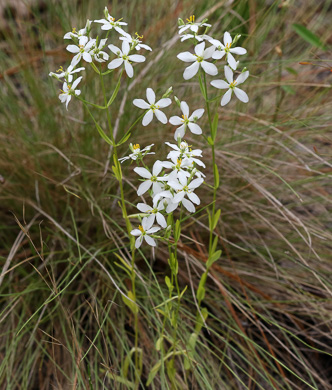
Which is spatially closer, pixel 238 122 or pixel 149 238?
pixel 149 238

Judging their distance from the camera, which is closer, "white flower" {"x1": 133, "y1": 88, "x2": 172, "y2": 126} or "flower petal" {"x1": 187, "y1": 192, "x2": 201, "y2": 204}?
"flower petal" {"x1": 187, "y1": 192, "x2": 201, "y2": 204}

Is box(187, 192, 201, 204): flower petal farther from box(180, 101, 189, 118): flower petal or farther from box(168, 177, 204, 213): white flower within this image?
box(180, 101, 189, 118): flower petal

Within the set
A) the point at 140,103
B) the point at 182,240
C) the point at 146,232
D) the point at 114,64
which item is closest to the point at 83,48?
the point at 114,64

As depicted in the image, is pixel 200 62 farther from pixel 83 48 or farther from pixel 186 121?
pixel 83 48

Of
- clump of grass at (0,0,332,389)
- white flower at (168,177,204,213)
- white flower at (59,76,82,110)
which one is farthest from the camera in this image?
clump of grass at (0,0,332,389)

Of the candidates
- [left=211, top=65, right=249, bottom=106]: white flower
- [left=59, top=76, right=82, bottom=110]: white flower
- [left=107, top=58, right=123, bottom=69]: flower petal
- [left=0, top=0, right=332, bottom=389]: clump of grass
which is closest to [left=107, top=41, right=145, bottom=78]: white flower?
[left=107, top=58, right=123, bottom=69]: flower petal

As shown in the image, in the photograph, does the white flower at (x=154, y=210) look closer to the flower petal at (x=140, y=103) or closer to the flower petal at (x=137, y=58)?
the flower petal at (x=140, y=103)

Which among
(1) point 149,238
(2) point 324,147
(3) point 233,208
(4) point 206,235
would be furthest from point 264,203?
(1) point 149,238

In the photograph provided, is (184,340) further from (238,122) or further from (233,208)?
(238,122)
